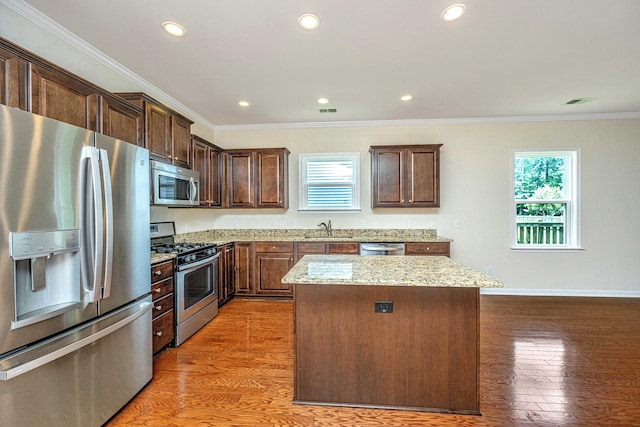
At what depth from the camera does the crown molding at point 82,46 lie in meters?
1.98

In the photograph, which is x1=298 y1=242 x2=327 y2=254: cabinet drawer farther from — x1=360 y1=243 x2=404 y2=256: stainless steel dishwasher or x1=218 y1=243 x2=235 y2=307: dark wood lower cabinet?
x1=218 y1=243 x2=235 y2=307: dark wood lower cabinet

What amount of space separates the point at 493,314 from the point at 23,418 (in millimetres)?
4217

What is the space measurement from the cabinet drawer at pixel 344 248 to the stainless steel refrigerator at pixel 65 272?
8.34ft

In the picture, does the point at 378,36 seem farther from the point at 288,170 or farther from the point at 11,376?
the point at 11,376

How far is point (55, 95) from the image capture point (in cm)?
175

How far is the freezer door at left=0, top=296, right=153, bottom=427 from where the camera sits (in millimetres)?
1276

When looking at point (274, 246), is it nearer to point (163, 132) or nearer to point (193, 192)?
point (193, 192)

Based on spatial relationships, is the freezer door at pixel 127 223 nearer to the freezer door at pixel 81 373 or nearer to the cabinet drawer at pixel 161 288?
the freezer door at pixel 81 373

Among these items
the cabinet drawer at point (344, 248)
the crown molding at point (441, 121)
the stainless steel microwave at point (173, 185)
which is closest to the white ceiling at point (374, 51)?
the crown molding at point (441, 121)

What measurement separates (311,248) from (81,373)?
2.80 meters

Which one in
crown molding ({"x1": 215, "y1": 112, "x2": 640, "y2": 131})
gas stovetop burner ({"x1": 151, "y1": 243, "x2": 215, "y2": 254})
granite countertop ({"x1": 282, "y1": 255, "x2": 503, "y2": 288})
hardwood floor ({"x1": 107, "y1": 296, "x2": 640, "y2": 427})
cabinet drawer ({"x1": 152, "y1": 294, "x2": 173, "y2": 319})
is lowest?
hardwood floor ({"x1": 107, "y1": 296, "x2": 640, "y2": 427})

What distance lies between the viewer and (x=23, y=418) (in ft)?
4.23

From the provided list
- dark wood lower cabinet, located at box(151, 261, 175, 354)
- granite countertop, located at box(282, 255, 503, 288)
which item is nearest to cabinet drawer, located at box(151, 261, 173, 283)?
dark wood lower cabinet, located at box(151, 261, 175, 354)

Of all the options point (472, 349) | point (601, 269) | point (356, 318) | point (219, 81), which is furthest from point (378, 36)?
point (601, 269)
